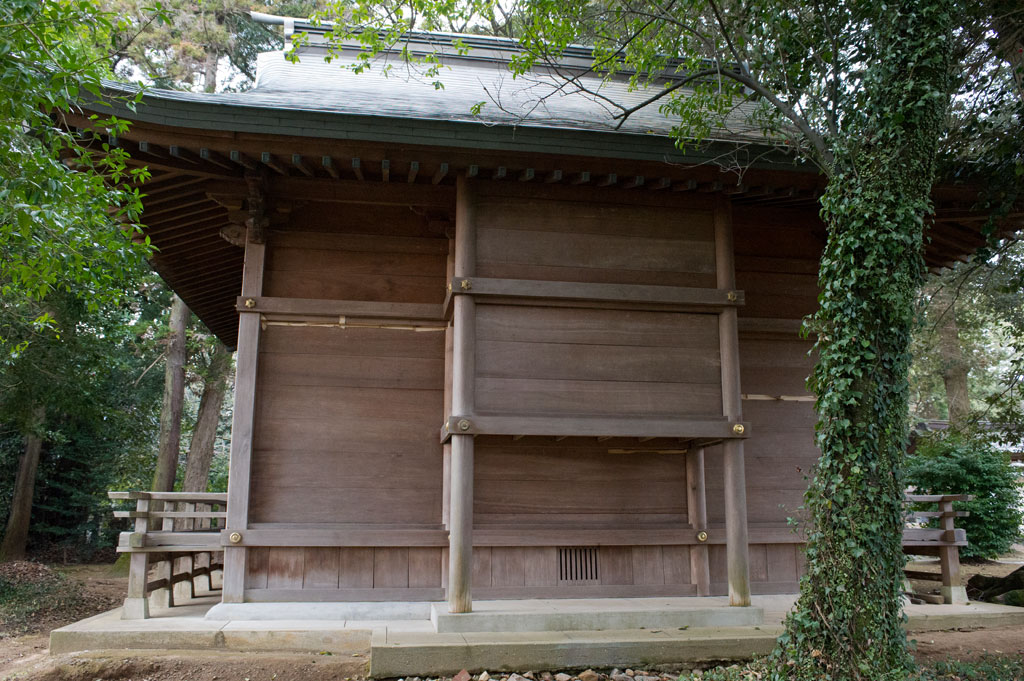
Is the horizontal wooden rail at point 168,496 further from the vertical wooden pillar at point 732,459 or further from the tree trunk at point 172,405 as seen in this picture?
the tree trunk at point 172,405

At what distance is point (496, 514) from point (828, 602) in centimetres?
289

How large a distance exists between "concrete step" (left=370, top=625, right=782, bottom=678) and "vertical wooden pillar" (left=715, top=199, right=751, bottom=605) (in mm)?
462

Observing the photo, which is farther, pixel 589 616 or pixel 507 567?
pixel 507 567

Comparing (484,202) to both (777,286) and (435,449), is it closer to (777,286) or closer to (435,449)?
(435,449)

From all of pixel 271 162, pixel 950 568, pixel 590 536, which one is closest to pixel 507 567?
pixel 590 536

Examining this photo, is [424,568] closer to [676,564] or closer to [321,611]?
[321,611]

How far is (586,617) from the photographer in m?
5.52

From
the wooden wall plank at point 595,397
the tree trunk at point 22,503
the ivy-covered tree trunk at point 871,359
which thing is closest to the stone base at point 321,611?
the wooden wall plank at point 595,397

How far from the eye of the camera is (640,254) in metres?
6.24

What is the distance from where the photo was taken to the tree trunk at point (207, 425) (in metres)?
15.8

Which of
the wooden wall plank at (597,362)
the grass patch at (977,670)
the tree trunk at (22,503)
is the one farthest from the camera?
the tree trunk at (22,503)

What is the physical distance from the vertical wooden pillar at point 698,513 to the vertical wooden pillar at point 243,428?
3.90m

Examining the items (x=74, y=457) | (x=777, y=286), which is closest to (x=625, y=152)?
(x=777, y=286)

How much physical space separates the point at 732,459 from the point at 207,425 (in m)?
13.3
